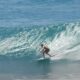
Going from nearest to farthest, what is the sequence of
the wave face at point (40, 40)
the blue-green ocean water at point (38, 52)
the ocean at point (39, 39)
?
the blue-green ocean water at point (38, 52), the ocean at point (39, 39), the wave face at point (40, 40)

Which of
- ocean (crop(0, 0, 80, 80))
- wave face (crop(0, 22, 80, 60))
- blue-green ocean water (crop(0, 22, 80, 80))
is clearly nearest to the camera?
blue-green ocean water (crop(0, 22, 80, 80))

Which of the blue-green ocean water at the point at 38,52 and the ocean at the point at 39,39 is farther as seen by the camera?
the ocean at the point at 39,39

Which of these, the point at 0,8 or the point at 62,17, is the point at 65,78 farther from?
the point at 0,8

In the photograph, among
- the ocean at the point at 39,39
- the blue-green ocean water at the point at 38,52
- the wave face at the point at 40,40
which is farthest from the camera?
the wave face at the point at 40,40

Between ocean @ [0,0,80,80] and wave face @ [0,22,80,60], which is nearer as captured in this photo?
ocean @ [0,0,80,80]

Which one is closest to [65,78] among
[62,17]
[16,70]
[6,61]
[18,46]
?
[16,70]

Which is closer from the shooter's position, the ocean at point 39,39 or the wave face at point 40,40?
the ocean at point 39,39

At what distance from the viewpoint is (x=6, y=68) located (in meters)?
28.5

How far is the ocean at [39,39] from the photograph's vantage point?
27.3m

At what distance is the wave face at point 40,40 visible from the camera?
31125 millimetres

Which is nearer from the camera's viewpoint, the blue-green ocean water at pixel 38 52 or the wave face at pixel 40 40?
the blue-green ocean water at pixel 38 52

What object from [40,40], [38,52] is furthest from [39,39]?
[38,52]

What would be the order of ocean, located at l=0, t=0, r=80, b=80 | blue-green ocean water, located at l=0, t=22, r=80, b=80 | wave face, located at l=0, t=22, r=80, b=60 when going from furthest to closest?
wave face, located at l=0, t=22, r=80, b=60 < ocean, located at l=0, t=0, r=80, b=80 < blue-green ocean water, located at l=0, t=22, r=80, b=80

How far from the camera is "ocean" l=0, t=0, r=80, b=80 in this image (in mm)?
27297
